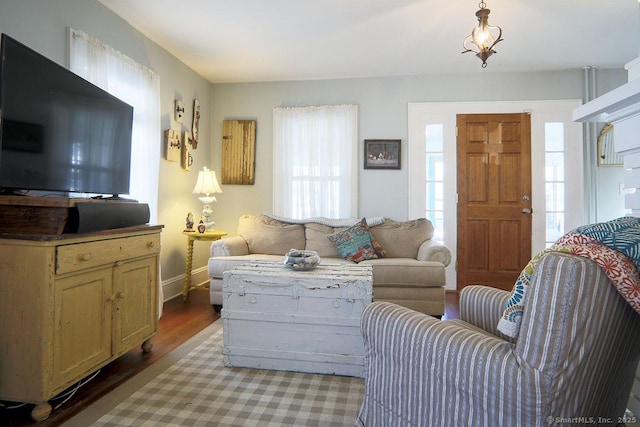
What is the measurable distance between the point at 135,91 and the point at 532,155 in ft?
13.5

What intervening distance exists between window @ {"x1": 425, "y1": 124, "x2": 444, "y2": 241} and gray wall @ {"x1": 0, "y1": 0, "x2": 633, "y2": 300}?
0.27m

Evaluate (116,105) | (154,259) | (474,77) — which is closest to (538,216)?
(474,77)

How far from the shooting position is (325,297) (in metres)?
1.97

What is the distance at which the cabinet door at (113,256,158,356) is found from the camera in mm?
1958

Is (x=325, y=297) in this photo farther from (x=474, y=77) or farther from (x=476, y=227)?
(x=474, y=77)

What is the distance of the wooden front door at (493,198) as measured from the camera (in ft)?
13.2

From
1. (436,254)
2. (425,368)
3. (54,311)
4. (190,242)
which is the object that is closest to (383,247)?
(436,254)

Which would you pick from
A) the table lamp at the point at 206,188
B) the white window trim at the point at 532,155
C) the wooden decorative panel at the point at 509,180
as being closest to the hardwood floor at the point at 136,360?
the table lamp at the point at 206,188

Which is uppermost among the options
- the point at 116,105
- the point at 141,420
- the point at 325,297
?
the point at 116,105

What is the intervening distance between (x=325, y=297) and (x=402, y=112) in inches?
116

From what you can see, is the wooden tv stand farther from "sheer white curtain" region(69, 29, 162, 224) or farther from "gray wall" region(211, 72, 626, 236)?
"gray wall" region(211, 72, 626, 236)

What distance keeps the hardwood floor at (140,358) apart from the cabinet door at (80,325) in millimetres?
126

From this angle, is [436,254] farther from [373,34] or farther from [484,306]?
[373,34]

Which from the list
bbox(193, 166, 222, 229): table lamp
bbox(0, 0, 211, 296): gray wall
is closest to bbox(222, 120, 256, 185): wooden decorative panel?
bbox(0, 0, 211, 296): gray wall
